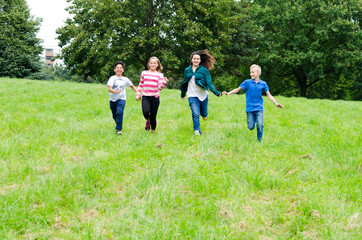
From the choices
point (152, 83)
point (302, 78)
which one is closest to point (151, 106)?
point (152, 83)

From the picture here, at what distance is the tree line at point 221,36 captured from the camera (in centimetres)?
2017

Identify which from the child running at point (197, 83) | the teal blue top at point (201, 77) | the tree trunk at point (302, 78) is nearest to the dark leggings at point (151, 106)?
the child running at point (197, 83)

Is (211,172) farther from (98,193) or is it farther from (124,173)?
(98,193)

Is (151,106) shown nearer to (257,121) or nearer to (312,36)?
(257,121)

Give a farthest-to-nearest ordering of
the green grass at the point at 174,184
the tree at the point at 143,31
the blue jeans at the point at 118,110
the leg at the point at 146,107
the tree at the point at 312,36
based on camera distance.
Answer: the tree at the point at 312,36 < the tree at the point at 143,31 < the leg at the point at 146,107 < the blue jeans at the point at 118,110 < the green grass at the point at 174,184

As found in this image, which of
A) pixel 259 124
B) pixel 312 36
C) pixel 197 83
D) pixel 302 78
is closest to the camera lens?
→ pixel 259 124

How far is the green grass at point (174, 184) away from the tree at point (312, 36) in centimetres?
2151

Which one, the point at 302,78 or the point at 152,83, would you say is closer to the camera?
the point at 152,83

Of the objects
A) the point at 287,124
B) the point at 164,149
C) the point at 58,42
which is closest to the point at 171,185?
the point at 164,149

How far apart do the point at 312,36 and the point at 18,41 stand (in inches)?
1193

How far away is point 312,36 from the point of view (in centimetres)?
2736

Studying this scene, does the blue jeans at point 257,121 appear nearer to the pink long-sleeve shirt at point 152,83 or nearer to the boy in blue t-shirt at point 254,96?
the boy in blue t-shirt at point 254,96

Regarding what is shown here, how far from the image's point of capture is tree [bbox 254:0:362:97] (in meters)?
25.1

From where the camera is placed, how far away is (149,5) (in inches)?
857
